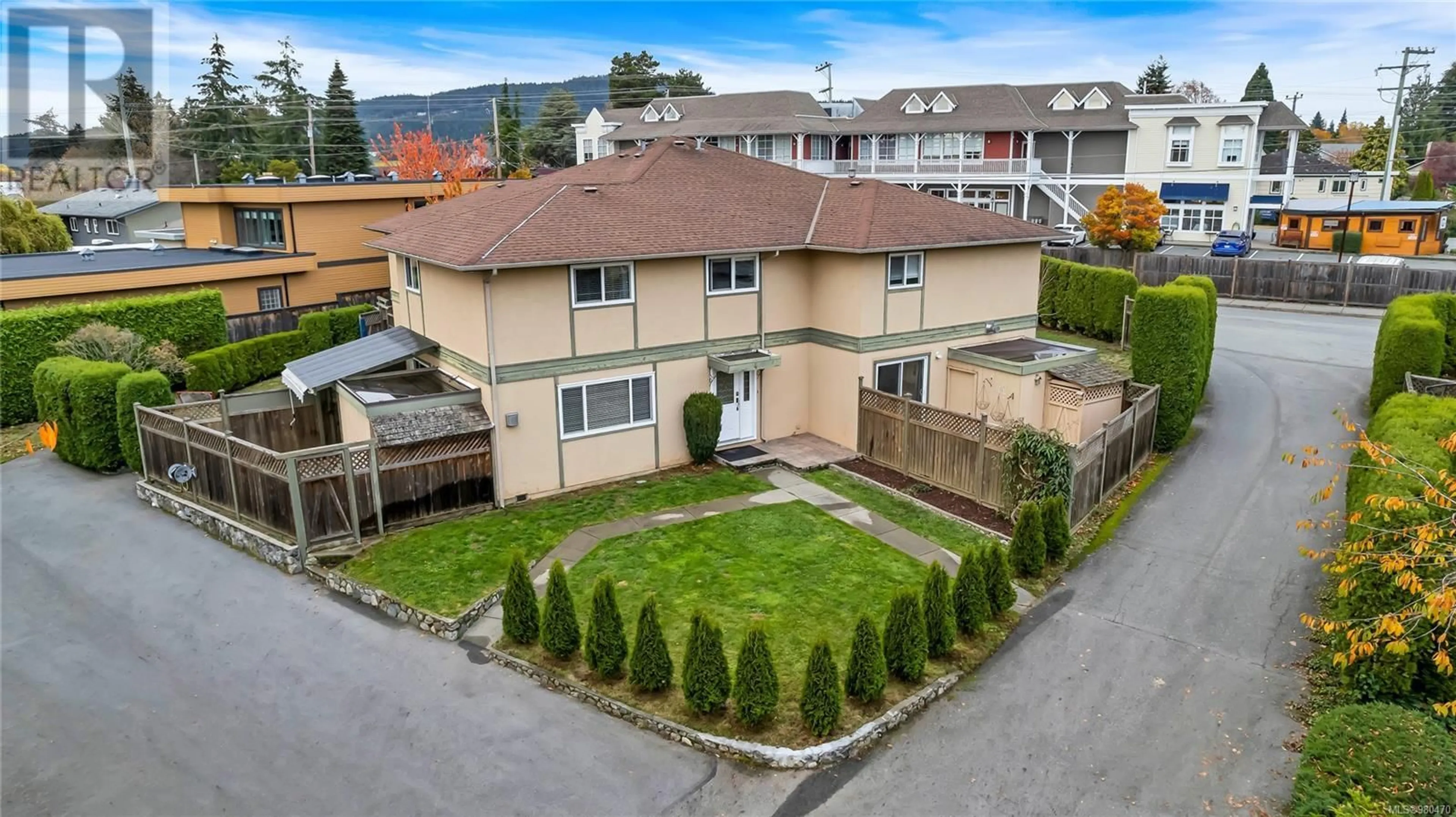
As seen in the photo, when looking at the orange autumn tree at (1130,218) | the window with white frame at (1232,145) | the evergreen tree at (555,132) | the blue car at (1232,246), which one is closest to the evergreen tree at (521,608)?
the orange autumn tree at (1130,218)

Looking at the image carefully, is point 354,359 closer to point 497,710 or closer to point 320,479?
point 320,479

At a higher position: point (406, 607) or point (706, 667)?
point (706, 667)

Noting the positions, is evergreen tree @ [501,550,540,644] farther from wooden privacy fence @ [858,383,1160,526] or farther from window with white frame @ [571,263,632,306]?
wooden privacy fence @ [858,383,1160,526]

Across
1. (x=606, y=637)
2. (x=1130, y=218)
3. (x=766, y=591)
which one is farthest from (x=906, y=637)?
(x=1130, y=218)

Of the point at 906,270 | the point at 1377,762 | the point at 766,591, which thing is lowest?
the point at 766,591

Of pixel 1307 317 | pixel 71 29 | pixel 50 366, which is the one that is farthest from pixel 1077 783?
pixel 1307 317

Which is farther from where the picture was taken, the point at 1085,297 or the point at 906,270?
the point at 1085,297

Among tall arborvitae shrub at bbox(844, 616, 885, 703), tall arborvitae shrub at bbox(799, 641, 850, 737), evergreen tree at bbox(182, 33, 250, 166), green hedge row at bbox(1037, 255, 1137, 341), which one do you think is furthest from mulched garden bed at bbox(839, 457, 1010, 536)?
evergreen tree at bbox(182, 33, 250, 166)
